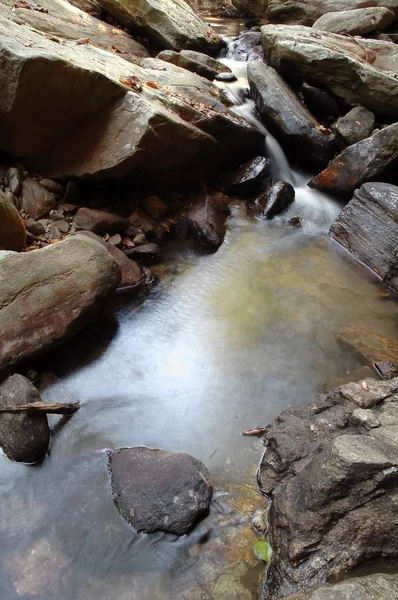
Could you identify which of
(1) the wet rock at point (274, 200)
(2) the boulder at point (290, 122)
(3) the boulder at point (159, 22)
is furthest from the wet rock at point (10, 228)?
(3) the boulder at point (159, 22)

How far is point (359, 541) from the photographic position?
2.31 meters

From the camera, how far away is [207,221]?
574cm

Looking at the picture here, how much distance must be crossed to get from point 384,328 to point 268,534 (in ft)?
9.30

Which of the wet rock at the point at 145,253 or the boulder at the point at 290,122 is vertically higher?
the boulder at the point at 290,122

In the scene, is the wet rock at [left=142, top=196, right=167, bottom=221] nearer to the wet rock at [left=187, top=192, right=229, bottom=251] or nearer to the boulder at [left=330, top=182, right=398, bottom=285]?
the wet rock at [left=187, top=192, right=229, bottom=251]

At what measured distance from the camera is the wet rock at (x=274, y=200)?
21.0 ft

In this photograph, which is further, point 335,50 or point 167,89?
point 335,50

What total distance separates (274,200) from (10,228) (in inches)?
157

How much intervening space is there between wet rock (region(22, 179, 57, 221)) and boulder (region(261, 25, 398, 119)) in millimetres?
5683

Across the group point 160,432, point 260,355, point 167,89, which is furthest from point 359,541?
point 167,89

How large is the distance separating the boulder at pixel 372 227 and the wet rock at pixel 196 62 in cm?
417

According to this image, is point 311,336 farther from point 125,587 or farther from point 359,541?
point 125,587

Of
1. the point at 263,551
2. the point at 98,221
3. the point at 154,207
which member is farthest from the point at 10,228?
the point at 263,551

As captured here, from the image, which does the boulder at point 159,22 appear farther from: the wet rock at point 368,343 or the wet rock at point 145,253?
the wet rock at point 368,343
